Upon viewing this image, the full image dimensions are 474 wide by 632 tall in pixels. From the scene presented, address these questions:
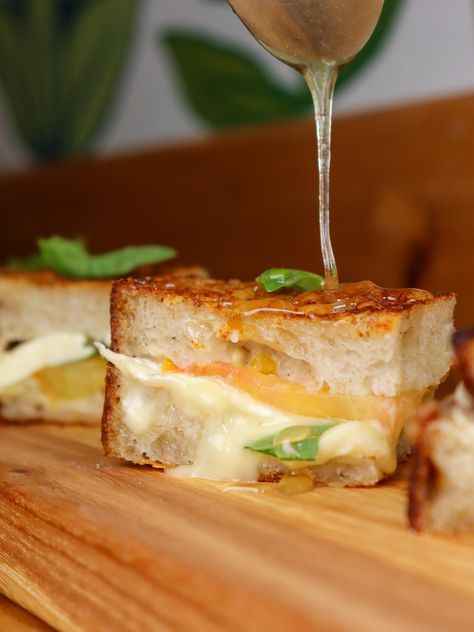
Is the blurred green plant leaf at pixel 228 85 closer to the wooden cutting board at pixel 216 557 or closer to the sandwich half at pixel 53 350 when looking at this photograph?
the sandwich half at pixel 53 350

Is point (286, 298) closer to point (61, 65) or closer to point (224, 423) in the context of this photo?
point (224, 423)

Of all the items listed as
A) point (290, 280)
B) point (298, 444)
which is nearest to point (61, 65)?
point (290, 280)

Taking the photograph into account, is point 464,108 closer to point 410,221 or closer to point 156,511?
point 410,221

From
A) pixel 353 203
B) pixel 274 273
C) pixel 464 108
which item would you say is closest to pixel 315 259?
pixel 353 203

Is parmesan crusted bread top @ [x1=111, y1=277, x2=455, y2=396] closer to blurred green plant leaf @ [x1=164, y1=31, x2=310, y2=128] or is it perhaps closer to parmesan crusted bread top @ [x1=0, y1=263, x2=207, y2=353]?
parmesan crusted bread top @ [x1=0, y1=263, x2=207, y2=353]

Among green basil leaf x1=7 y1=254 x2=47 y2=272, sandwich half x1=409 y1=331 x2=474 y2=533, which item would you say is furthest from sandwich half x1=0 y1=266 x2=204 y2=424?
sandwich half x1=409 y1=331 x2=474 y2=533

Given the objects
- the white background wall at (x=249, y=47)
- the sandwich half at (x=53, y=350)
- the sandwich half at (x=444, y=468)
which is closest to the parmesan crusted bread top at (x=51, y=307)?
the sandwich half at (x=53, y=350)

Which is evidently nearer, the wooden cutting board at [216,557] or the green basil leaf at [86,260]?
the wooden cutting board at [216,557]

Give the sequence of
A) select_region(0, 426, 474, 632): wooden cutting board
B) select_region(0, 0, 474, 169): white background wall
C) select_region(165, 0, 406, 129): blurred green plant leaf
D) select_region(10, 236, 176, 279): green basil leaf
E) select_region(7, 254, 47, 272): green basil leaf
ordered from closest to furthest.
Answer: select_region(0, 426, 474, 632): wooden cutting board < select_region(10, 236, 176, 279): green basil leaf < select_region(7, 254, 47, 272): green basil leaf < select_region(0, 0, 474, 169): white background wall < select_region(165, 0, 406, 129): blurred green plant leaf
